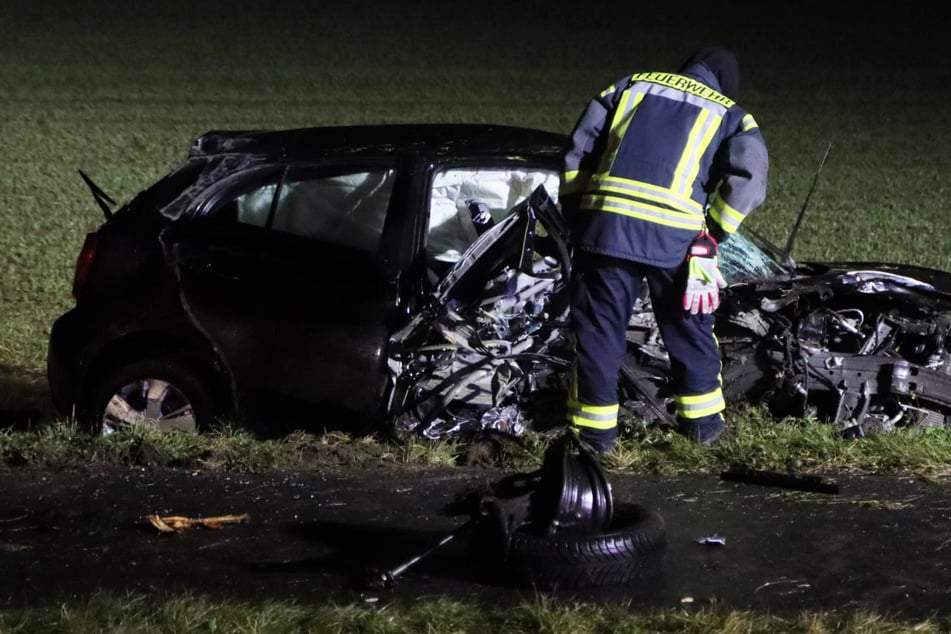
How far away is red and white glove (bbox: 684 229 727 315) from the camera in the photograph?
5.85 m

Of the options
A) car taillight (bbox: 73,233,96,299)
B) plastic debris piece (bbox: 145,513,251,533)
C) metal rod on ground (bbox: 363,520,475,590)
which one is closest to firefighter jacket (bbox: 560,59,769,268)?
metal rod on ground (bbox: 363,520,475,590)

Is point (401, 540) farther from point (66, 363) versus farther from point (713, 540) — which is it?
point (66, 363)

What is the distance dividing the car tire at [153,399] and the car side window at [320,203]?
73cm

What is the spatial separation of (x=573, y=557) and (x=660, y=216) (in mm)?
1721

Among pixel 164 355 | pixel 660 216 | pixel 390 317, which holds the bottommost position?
pixel 164 355

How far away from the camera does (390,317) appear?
20.1 feet

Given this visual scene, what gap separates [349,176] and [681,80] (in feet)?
4.91

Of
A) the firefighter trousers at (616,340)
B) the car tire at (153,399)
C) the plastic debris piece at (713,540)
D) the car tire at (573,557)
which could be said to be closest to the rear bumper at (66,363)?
the car tire at (153,399)

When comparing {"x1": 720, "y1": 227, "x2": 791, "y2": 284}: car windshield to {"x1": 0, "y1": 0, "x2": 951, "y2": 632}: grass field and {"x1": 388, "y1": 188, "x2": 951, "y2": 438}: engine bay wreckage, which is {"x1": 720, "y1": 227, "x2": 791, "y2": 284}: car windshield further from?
{"x1": 0, "y1": 0, "x2": 951, "y2": 632}: grass field

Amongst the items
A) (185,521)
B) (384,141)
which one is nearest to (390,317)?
(384,141)

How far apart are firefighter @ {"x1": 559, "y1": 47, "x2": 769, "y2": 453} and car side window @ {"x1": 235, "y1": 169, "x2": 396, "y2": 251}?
833mm

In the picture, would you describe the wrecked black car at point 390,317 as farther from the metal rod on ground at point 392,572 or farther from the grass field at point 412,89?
the grass field at point 412,89

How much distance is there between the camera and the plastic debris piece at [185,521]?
537 centimetres

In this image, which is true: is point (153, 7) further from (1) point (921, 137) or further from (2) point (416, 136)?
(2) point (416, 136)
